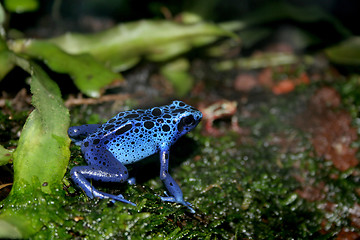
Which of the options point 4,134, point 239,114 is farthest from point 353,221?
point 4,134

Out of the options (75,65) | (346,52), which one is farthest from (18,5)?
(346,52)

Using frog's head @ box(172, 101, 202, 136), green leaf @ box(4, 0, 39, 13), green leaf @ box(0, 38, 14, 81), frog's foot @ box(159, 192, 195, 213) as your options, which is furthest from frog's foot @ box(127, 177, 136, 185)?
green leaf @ box(4, 0, 39, 13)

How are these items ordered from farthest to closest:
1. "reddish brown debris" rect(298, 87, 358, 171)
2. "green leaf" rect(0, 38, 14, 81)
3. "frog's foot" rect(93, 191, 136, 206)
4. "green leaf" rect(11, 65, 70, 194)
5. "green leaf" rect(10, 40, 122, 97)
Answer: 1. "reddish brown debris" rect(298, 87, 358, 171)
2. "green leaf" rect(10, 40, 122, 97)
3. "green leaf" rect(0, 38, 14, 81)
4. "frog's foot" rect(93, 191, 136, 206)
5. "green leaf" rect(11, 65, 70, 194)

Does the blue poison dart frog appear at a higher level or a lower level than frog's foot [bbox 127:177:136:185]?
higher

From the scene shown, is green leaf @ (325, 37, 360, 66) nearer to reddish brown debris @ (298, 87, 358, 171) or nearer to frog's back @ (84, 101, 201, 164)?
reddish brown debris @ (298, 87, 358, 171)

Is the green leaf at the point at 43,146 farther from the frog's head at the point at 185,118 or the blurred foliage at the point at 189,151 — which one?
the frog's head at the point at 185,118

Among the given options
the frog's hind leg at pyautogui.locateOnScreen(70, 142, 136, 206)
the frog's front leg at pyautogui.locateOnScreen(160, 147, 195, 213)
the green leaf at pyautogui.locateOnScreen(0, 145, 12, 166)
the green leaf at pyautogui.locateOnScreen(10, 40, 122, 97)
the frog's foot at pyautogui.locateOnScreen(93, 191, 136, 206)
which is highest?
the green leaf at pyautogui.locateOnScreen(10, 40, 122, 97)

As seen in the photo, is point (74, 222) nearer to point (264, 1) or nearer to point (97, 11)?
point (97, 11)
